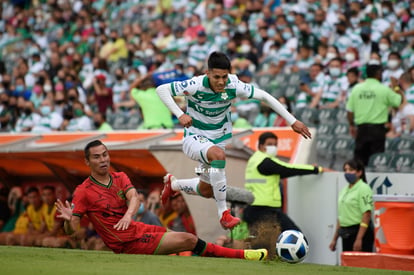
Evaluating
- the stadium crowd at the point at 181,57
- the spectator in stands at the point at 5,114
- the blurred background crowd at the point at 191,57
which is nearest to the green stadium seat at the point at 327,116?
the blurred background crowd at the point at 191,57

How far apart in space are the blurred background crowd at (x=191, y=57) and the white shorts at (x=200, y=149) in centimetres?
498

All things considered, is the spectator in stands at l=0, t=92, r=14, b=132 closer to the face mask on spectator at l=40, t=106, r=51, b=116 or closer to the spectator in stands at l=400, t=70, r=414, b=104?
the face mask on spectator at l=40, t=106, r=51, b=116

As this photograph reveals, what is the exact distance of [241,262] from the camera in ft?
29.2

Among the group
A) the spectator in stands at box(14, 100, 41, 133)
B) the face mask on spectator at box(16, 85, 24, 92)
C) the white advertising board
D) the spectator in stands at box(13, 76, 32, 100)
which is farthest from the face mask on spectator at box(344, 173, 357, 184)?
the face mask on spectator at box(16, 85, 24, 92)

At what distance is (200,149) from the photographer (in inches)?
385

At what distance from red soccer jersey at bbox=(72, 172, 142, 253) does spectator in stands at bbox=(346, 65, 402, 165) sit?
5.16 meters

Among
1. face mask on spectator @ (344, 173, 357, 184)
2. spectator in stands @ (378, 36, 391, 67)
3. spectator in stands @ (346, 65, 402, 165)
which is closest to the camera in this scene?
face mask on spectator @ (344, 173, 357, 184)

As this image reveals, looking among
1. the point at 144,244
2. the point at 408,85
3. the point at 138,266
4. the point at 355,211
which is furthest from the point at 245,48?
the point at 138,266

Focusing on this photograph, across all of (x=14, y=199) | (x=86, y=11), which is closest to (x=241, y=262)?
(x=14, y=199)

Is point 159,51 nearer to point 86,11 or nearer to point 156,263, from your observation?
point 86,11

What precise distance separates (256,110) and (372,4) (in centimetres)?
380

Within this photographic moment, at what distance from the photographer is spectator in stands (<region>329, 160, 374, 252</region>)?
459 inches

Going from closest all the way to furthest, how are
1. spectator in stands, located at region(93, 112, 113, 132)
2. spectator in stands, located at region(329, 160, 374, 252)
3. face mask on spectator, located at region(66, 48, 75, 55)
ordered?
1. spectator in stands, located at region(329, 160, 374, 252)
2. spectator in stands, located at region(93, 112, 113, 132)
3. face mask on spectator, located at region(66, 48, 75, 55)

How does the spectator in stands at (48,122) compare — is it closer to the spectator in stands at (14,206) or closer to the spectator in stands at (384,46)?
the spectator in stands at (14,206)
